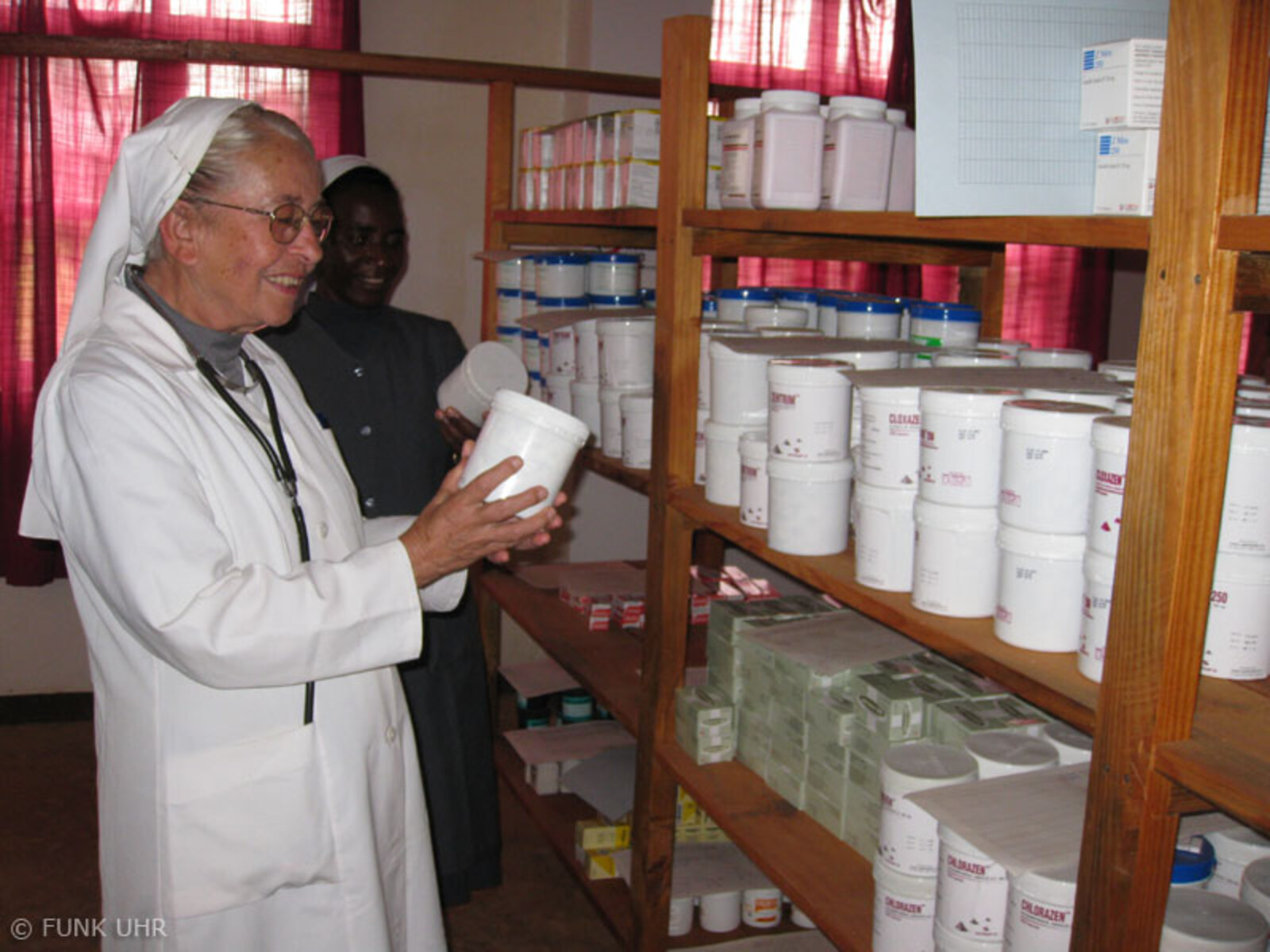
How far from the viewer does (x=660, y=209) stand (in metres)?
1.93

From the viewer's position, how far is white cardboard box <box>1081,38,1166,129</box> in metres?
1.02

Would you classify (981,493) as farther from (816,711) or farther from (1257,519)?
(816,711)

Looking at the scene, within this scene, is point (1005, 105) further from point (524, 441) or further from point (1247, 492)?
point (524, 441)

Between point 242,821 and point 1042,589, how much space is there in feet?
3.49

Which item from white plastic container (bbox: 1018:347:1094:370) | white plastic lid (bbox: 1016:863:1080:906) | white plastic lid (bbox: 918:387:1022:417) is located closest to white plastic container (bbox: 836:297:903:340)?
white plastic container (bbox: 1018:347:1094:370)

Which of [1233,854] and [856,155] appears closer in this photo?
[1233,854]

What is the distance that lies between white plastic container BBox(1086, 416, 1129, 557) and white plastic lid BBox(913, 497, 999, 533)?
150mm

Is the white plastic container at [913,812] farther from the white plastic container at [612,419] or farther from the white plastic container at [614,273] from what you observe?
the white plastic container at [614,273]

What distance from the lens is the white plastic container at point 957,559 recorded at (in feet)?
4.09

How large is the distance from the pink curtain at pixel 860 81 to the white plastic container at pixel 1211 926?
10.4ft

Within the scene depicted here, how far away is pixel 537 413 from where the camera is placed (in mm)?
1387

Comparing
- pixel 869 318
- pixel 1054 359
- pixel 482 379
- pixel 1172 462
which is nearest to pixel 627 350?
pixel 482 379

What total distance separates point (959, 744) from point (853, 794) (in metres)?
0.24

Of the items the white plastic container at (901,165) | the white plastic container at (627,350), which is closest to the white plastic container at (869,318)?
the white plastic container at (901,165)
